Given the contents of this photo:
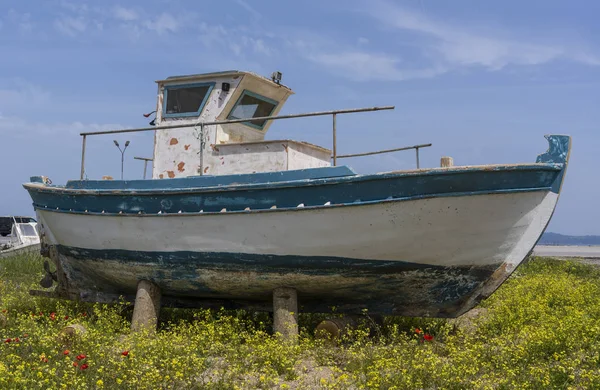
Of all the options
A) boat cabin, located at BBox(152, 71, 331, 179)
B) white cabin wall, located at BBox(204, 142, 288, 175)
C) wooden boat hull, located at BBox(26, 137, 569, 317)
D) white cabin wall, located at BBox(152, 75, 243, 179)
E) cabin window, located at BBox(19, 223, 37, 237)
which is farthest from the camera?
cabin window, located at BBox(19, 223, 37, 237)

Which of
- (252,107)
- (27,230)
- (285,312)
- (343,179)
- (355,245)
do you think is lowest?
(285,312)

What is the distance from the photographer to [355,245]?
6816mm

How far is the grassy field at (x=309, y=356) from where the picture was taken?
17.0 ft

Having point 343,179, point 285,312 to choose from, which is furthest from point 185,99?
point 285,312

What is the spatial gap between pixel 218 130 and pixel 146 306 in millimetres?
2620

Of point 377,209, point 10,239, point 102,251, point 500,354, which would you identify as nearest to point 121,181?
point 102,251

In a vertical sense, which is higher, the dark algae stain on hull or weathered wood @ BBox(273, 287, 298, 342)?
the dark algae stain on hull

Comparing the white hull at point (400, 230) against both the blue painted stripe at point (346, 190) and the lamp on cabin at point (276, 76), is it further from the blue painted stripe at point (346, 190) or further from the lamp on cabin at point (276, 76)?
the lamp on cabin at point (276, 76)

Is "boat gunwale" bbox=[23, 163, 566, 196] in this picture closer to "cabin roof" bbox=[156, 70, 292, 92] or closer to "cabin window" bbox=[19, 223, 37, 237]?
"cabin roof" bbox=[156, 70, 292, 92]

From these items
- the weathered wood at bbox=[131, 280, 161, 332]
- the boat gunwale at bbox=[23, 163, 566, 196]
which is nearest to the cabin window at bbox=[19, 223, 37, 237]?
the weathered wood at bbox=[131, 280, 161, 332]

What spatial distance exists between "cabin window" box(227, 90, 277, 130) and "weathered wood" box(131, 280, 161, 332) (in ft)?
8.86

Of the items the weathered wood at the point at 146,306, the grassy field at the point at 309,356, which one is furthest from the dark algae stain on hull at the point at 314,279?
the grassy field at the point at 309,356

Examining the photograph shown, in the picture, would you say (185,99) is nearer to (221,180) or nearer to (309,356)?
(221,180)

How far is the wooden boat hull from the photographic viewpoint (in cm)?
652
